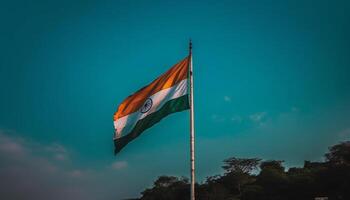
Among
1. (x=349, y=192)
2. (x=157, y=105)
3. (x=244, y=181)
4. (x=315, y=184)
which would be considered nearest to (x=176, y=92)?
(x=157, y=105)

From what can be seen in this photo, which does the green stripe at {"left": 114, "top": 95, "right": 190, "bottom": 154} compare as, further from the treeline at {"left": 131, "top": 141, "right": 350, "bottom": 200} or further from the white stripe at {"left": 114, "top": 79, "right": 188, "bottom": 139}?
the treeline at {"left": 131, "top": 141, "right": 350, "bottom": 200}

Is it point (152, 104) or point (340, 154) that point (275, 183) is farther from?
point (152, 104)

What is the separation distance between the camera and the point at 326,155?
300ft

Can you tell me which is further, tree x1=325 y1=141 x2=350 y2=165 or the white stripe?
tree x1=325 y1=141 x2=350 y2=165

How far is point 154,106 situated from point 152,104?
0.16 meters

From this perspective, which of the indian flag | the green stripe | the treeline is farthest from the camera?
the treeline

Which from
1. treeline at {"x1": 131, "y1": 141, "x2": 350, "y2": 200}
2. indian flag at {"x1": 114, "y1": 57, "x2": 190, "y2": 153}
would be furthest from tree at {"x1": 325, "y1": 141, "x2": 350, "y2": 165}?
indian flag at {"x1": 114, "y1": 57, "x2": 190, "y2": 153}

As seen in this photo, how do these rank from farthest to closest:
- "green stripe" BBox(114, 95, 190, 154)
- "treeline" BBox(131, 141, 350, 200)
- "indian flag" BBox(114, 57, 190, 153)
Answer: "treeline" BBox(131, 141, 350, 200) < "indian flag" BBox(114, 57, 190, 153) < "green stripe" BBox(114, 95, 190, 154)

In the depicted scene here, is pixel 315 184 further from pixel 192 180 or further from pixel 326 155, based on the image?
pixel 192 180

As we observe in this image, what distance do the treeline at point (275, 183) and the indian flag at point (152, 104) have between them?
53.2 metres

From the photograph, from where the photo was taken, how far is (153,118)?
15.5m

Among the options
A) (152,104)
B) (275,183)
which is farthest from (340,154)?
(152,104)

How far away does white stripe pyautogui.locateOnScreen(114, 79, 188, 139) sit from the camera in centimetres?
1534

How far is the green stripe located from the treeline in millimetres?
53292
